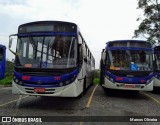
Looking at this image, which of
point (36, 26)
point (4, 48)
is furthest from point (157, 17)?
point (36, 26)

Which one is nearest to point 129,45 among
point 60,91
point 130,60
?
point 130,60

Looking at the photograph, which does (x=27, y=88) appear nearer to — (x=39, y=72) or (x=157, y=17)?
(x=39, y=72)

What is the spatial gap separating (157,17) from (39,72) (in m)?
30.9

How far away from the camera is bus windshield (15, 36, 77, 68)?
1002 cm

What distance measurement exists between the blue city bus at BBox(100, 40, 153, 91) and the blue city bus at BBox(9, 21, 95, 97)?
3828 millimetres

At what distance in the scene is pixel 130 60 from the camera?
13875mm

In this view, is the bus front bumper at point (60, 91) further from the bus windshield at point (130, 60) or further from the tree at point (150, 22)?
the tree at point (150, 22)

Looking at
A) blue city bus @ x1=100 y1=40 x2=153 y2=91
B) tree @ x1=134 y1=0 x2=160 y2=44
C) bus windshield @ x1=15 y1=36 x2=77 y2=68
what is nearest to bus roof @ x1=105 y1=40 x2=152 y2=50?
blue city bus @ x1=100 y1=40 x2=153 y2=91

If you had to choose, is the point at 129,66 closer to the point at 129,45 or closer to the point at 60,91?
the point at 129,45

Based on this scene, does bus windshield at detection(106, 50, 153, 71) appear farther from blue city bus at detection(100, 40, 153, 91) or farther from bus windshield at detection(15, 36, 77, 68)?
bus windshield at detection(15, 36, 77, 68)

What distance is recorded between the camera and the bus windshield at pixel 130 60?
543 inches

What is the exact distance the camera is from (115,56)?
554 inches

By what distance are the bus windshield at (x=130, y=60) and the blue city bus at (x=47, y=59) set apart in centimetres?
384

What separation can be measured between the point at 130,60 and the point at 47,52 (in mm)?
5432
